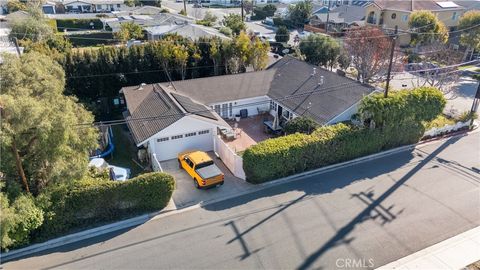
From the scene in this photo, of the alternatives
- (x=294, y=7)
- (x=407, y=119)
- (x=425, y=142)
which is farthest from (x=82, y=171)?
(x=294, y=7)

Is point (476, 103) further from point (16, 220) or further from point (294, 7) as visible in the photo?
point (294, 7)

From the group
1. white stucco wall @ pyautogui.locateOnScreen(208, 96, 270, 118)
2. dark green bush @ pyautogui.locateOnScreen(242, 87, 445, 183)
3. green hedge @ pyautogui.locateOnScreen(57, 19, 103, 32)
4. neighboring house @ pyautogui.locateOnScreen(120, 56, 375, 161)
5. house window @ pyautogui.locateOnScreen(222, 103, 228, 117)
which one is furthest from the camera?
green hedge @ pyautogui.locateOnScreen(57, 19, 103, 32)

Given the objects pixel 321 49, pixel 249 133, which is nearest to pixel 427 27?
pixel 321 49

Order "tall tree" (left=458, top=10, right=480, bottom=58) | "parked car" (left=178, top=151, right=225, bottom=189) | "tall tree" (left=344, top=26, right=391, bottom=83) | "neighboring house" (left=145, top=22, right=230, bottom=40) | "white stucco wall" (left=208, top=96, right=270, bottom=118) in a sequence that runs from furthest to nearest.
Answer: "neighboring house" (left=145, top=22, right=230, bottom=40), "tall tree" (left=458, top=10, right=480, bottom=58), "tall tree" (left=344, top=26, right=391, bottom=83), "white stucco wall" (left=208, top=96, right=270, bottom=118), "parked car" (left=178, top=151, right=225, bottom=189)

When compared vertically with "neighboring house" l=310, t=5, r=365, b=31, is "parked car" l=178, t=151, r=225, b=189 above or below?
below

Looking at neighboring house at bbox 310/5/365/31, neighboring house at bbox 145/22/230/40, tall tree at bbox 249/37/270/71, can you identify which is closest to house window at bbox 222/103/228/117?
tall tree at bbox 249/37/270/71
